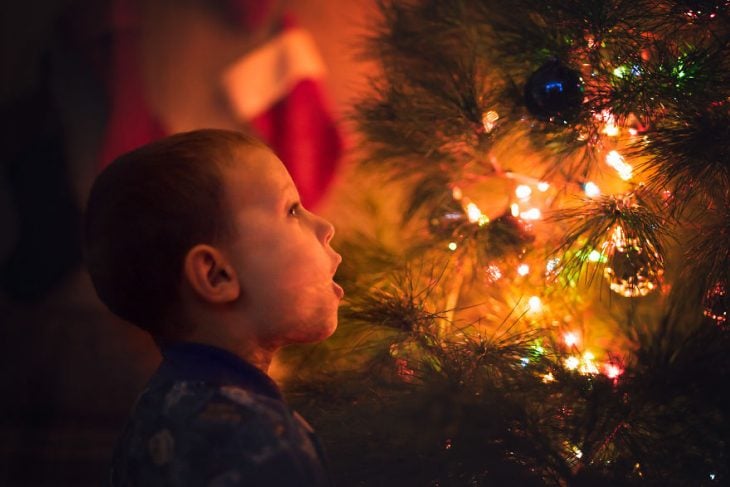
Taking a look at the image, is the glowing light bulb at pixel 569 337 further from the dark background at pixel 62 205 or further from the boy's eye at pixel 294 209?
the dark background at pixel 62 205

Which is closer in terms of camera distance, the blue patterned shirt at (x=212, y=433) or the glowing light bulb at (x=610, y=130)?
the blue patterned shirt at (x=212, y=433)

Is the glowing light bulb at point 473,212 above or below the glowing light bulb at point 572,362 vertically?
above

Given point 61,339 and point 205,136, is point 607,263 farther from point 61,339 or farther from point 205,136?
point 61,339

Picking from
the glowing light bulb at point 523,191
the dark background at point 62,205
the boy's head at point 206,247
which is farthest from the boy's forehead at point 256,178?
the dark background at point 62,205

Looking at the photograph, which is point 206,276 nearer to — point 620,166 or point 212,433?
point 212,433

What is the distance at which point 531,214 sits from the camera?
0.81 m

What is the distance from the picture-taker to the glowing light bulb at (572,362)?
663mm

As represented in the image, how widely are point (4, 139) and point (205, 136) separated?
1114 mm

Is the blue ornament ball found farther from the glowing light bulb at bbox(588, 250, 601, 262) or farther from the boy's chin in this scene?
the boy's chin

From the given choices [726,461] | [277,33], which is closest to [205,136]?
[726,461]

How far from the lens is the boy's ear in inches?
21.5

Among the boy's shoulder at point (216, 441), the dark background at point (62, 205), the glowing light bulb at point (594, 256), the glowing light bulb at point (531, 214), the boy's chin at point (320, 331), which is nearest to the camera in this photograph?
the boy's shoulder at point (216, 441)

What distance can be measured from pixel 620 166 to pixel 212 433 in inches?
17.8

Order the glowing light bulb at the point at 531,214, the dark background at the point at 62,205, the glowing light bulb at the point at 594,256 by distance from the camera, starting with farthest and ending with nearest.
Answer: the dark background at the point at 62,205
the glowing light bulb at the point at 531,214
the glowing light bulb at the point at 594,256
